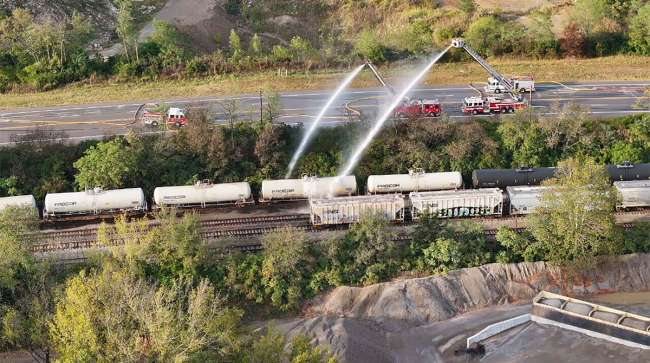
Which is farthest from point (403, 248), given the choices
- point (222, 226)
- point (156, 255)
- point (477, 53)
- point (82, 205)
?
point (477, 53)

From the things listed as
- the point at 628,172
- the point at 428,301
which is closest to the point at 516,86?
the point at 628,172

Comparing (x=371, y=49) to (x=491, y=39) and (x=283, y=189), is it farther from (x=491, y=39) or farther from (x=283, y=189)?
(x=283, y=189)

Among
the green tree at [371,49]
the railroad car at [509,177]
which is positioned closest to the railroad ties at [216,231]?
the railroad car at [509,177]

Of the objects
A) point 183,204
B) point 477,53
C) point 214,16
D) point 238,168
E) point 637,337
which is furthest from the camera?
point 214,16

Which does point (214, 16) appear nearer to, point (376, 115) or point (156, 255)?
point (376, 115)

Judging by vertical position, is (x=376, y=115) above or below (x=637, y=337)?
above
